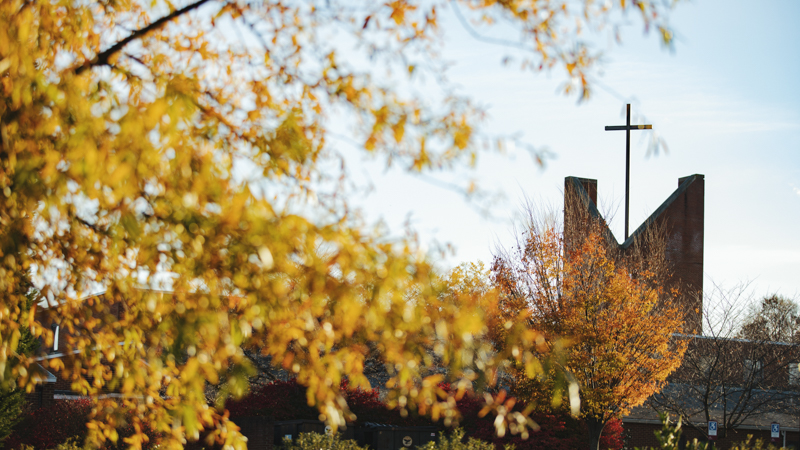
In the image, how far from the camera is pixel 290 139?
3594 mm

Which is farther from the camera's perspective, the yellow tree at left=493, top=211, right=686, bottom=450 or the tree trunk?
the tree trunk

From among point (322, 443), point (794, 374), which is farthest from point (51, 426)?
point (794, 374)

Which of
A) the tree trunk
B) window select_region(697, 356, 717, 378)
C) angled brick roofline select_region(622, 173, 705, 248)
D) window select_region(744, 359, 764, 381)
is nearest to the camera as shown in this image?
the tree trunk

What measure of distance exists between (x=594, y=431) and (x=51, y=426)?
47.4 ft

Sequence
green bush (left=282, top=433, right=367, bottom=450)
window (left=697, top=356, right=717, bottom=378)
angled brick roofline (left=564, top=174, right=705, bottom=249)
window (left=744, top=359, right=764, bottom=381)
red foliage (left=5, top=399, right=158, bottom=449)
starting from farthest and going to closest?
angled brick roofline (left=564, top=174, right=705, bottom=249), window (left=697, top=356, right=717, bottom=378), window (left=744, top=359, right=764, bottom=381), red foliage (left=5, top=399, right=158, bottom=449), green bush (left=282, top=433, right=367, bottom=450)

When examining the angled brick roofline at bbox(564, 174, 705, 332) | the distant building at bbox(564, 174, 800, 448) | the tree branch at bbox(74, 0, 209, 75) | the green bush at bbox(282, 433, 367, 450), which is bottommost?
the green bush at bbox(282, 433, 367, 450)

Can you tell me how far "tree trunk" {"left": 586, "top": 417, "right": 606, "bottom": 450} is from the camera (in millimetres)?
17344

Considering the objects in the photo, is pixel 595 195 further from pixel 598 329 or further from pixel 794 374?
pixel 598 329

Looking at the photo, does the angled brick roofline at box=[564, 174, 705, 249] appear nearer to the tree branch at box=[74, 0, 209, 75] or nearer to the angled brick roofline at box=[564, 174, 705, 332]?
the angled brick roofline at box=[564, 174, 705, 332]

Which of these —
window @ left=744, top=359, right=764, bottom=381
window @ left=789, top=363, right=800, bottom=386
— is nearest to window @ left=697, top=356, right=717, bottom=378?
window @ left=744, top=359, right=764, bottom=381

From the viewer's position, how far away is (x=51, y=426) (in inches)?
707

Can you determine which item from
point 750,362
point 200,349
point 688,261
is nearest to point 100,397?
point 200,349

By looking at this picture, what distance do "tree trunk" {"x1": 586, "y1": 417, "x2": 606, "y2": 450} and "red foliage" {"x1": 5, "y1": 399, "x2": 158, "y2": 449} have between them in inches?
448

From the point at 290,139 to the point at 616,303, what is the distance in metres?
14.7
